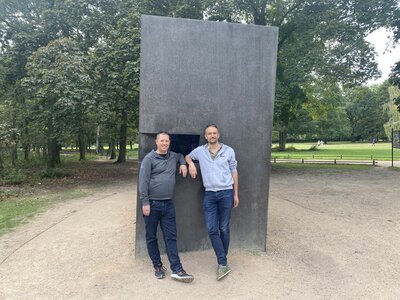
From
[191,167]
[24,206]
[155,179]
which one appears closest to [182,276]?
[155,179]

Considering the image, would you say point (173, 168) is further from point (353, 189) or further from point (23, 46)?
point (23, 46)

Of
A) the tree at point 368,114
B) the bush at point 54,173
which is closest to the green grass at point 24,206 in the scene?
the bush at point 54,173

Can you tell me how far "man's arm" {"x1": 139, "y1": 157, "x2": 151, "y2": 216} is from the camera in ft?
13.5

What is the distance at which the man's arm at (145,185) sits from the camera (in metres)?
4.11

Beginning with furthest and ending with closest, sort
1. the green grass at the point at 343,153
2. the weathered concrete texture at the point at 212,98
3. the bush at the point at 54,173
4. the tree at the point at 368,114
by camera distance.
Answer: the tree at the point at 368,114 → the green grass at the point at 343,153 → the bush at the point at 54,173 → the weathered concrete texture at the point at 212,98

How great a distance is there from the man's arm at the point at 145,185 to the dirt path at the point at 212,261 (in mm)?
969

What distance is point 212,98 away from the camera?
520 centimetres

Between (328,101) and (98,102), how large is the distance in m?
21.8

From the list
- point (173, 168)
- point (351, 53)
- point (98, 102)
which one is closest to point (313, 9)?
point (351, 53)

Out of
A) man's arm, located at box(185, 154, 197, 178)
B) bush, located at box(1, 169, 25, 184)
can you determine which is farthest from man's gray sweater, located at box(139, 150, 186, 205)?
bush, located at box(1, 169, 25, 184)

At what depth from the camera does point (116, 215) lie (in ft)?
25.8

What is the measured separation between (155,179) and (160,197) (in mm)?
231

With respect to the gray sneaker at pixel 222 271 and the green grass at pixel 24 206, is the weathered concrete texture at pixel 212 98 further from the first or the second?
the green grass at pixel 24 206

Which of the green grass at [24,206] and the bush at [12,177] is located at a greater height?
the bush at [12,177]
